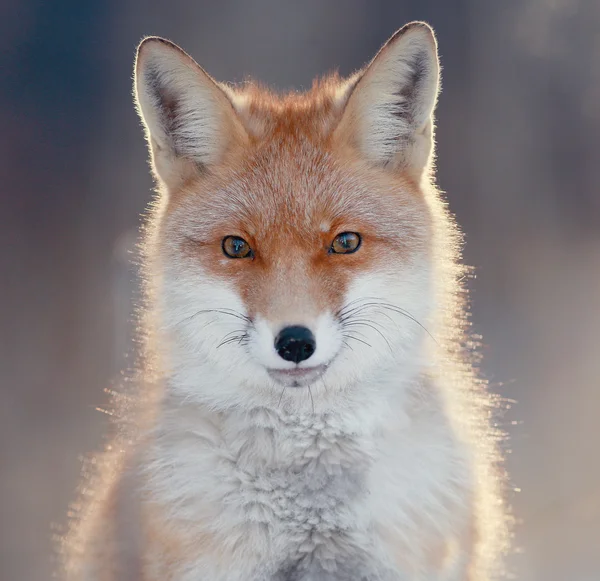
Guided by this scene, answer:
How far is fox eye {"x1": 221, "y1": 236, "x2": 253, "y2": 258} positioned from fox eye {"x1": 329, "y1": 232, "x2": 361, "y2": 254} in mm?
182

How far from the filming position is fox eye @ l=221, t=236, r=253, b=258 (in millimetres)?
1565

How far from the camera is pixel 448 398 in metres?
1.72

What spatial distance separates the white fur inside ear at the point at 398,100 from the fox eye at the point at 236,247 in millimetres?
385

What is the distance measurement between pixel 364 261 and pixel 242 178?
1.19 feet

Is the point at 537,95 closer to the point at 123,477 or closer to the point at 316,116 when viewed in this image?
the point at 316,116

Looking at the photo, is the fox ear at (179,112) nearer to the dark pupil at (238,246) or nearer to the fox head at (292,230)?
the fox head at (292,230)

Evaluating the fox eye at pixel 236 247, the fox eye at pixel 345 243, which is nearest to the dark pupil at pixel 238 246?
the fox eye at pixel 236 247

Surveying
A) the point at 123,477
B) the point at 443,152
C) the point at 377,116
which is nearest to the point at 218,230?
the point at 377,116

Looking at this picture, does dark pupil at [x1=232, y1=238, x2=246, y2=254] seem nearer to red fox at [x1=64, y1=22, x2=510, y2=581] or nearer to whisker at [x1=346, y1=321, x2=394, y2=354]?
red fox at [x1=64, y1=22, x2=510, y2=581]

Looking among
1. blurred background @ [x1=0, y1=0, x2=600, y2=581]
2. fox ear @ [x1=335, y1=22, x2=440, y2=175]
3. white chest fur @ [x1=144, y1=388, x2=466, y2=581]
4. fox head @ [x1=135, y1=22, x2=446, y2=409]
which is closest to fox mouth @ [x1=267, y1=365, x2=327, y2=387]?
fox head @ [x1=135, y1=22, x2=446, y2=409]

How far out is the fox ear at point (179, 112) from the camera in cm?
167

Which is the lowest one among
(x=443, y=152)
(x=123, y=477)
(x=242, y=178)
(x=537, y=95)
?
(x=123, y=477)

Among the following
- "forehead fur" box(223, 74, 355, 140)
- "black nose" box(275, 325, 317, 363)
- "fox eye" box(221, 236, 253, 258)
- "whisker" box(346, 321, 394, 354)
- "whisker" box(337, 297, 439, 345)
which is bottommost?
"black nose" box(275, 325, 317, 363)

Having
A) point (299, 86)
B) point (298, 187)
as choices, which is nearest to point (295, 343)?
point (298, 187)
